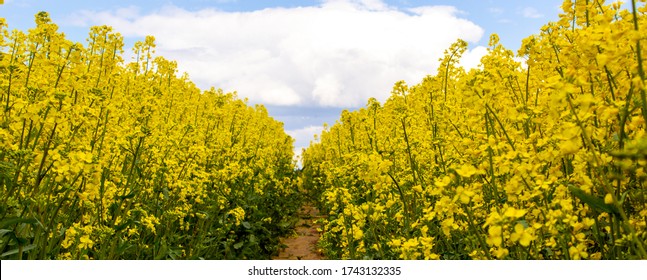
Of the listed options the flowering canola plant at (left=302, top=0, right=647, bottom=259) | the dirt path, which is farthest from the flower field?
the dirt path

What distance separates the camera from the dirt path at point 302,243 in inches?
302

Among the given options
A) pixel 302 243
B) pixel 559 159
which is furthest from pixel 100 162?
pixel 302 243

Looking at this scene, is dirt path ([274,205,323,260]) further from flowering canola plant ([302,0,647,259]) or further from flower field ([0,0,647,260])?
flowering canola plant ([302,0,647,259])

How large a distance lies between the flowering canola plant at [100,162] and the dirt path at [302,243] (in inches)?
12.0

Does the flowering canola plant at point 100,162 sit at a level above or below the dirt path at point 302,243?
above

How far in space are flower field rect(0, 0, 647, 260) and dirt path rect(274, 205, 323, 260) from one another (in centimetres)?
59

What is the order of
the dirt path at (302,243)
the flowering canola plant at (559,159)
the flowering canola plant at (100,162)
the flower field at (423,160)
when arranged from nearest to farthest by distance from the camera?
the flowering canola plant at (559,159)
the flower field at (423,160)
the flowering canola plant at (100,162)
the dirt path at (302,243)

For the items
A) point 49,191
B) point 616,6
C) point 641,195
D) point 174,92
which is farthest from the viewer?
point 174,92

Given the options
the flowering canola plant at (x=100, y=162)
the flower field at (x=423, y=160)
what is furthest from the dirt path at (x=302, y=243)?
the flower field at (x=423, y=160)

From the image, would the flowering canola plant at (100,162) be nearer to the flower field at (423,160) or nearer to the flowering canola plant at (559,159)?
the flower field at (423,160)
